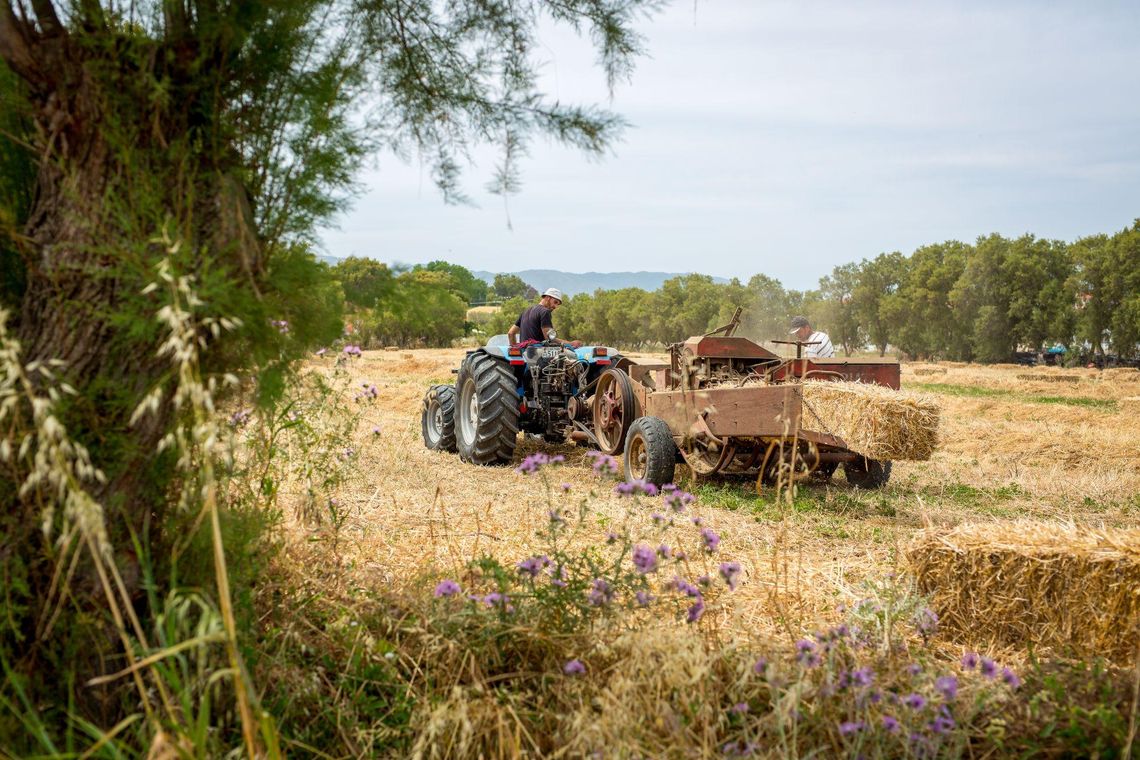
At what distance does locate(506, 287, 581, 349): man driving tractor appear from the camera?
9.06 m

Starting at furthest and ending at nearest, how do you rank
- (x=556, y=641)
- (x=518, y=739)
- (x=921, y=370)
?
(x=921, y=370)
(x=556, y=641)
(x=518, y=739)

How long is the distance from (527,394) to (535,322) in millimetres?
778

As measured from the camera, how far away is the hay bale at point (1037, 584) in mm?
3412

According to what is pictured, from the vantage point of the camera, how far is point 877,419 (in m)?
6.29

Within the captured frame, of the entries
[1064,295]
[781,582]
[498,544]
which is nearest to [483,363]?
[498,544]

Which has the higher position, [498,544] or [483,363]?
[483,363]

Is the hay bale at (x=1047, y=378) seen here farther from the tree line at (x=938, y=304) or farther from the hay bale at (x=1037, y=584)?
the hay bale at (x=1037, y=584)

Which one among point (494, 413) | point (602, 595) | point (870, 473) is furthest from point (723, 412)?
point (602, 595)

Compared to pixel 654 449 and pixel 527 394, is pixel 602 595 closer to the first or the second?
pixel 654 449

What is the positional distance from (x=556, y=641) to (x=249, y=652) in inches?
35.7

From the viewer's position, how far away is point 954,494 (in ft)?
24.8

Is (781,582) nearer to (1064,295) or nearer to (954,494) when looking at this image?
(954,494)

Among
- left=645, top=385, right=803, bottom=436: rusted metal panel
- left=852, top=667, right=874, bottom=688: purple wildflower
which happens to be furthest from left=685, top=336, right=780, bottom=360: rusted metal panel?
left=852, top=667, right=874, bottom=688: purple wildflower

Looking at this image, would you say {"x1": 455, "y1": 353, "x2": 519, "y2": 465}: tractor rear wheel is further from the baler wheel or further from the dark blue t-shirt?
the baler wheel
